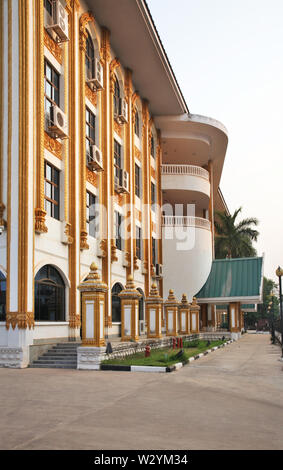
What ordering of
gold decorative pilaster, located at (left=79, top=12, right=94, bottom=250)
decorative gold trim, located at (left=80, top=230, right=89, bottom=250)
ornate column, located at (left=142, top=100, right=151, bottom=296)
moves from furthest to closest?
ornate column, located at (left=142, top=100, right=151, bottom=296), gold decorative pilaster, located at (left=79, top=12, right=94, bottom=250), decorative gold trim, located at (left=80, top=230, right=89, bottom=250)

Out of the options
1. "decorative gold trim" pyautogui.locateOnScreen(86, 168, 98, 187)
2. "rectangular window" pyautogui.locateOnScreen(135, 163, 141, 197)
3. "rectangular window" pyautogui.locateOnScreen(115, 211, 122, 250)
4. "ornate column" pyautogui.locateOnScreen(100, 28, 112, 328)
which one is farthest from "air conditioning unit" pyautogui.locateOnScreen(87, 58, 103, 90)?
"rectangular window" pyautogui.locateOnScreen(135, 163, 141, 197)

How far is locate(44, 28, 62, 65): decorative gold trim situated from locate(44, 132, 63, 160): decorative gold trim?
3422mm

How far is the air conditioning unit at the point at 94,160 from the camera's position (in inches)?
923

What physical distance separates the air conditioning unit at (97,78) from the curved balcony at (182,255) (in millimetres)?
14408

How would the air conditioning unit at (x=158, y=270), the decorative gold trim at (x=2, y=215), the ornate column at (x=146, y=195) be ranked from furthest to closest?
1. the air conditioning unit at (x=158, y=270)
2. the ornate column at (x=146, y=195)
3. the decorative gold trim at (x=2, y=215)

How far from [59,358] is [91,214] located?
8746mm

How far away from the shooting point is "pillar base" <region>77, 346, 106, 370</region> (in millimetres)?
15797

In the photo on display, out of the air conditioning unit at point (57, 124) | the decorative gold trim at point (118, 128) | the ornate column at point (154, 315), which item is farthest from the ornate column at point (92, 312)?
the decorative gold trim at point (118, 128)

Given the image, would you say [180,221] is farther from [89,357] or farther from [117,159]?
[89,357]

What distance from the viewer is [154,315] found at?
25.3 m

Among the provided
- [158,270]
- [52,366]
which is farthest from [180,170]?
[52,366]

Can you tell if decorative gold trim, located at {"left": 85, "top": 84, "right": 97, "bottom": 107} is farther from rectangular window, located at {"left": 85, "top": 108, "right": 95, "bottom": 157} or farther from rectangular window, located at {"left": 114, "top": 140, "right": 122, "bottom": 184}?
rectangular window, located at {"left": 114, "top": 140, "right": 122, "bottom": 184}

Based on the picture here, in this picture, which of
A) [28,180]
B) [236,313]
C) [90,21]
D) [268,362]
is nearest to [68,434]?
[28,180]

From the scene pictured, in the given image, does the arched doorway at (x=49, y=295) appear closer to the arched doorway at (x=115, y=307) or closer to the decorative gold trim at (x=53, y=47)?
the arched doorway at (x=115, y=307)
